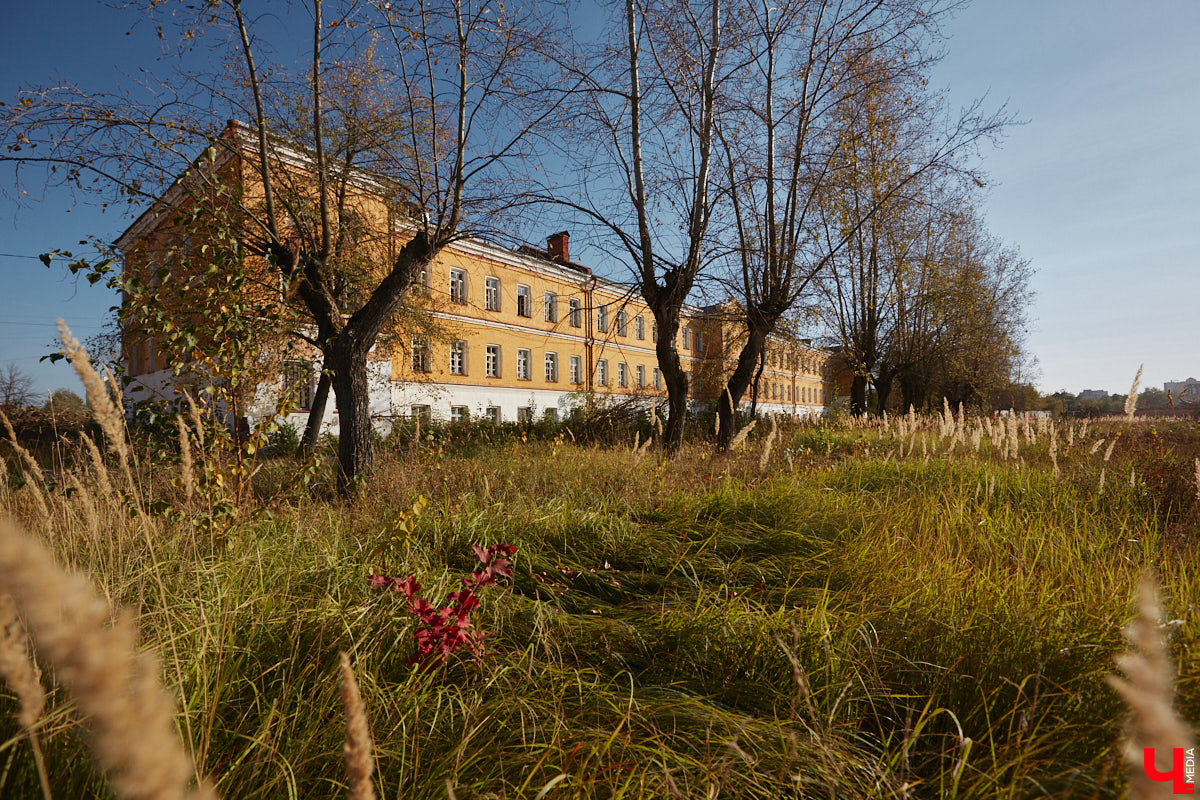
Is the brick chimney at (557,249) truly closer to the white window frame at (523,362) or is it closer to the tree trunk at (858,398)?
the tree trunk at (858,398)

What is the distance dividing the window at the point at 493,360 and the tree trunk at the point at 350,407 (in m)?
22.4

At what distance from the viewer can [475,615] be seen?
2727mm

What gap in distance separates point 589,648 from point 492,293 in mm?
28560

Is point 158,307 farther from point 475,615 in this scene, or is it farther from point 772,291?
point 772,291

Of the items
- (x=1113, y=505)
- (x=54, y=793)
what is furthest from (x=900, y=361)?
(x=54, y=793)

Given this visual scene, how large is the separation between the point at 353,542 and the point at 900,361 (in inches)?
857

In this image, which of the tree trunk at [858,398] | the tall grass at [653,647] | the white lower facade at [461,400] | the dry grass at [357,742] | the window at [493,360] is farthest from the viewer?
the window at [493,360]

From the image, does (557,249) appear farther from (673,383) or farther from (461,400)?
(461,400)

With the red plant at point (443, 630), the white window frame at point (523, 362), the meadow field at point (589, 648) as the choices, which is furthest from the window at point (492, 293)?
the red plant at point (443, 630)

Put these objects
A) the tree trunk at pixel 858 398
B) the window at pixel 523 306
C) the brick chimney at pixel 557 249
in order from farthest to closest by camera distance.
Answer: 1. the window at pixel 523 306
2. the tree trunk at pixel 858 398
3. the brick chimney at pixel 557 249

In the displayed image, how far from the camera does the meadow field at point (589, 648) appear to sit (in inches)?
58.0

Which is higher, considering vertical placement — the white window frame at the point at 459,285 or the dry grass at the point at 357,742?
the white window frame at the point at 459,285

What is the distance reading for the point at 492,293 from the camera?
1173 inches

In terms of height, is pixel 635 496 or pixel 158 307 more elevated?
pixel 158 307
